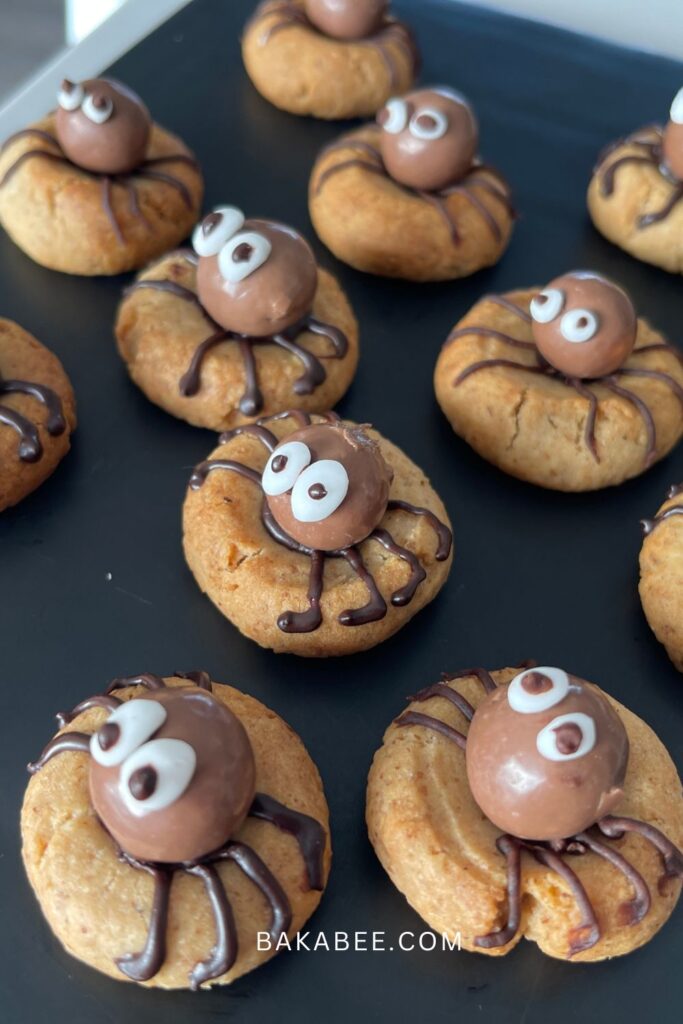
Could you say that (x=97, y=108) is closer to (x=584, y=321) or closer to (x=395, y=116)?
(x=395, y=116)

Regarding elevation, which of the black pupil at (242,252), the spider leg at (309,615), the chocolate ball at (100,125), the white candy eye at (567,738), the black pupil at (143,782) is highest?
the chocolate ball at (100,125)

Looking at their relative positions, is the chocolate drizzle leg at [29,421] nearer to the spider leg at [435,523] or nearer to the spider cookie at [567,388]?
the spider leg at [435,523]

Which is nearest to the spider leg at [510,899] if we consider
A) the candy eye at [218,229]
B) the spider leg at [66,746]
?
the spider leg at [66,746]

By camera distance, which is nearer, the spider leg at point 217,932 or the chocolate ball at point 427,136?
the spider leg at point 217,932

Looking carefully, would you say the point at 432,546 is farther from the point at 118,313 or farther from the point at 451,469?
the point at 118,313

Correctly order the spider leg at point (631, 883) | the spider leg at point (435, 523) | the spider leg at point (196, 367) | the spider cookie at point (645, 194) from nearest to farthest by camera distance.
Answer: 1. the spider leg at point (631, 883)
2. the spider leg at point (435, 523)
3. the spider leg at point (196, 367)
4. the spider cookie at point (645, 194)

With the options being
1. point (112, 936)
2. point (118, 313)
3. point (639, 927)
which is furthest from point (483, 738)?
point (118, 313)

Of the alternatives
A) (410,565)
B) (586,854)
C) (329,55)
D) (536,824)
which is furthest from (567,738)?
(329,55)

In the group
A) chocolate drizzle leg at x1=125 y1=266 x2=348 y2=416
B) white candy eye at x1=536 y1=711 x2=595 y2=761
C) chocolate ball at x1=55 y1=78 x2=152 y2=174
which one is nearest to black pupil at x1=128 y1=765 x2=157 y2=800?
white candy eye at x1=536 y1=711 x2=595 y2=761
